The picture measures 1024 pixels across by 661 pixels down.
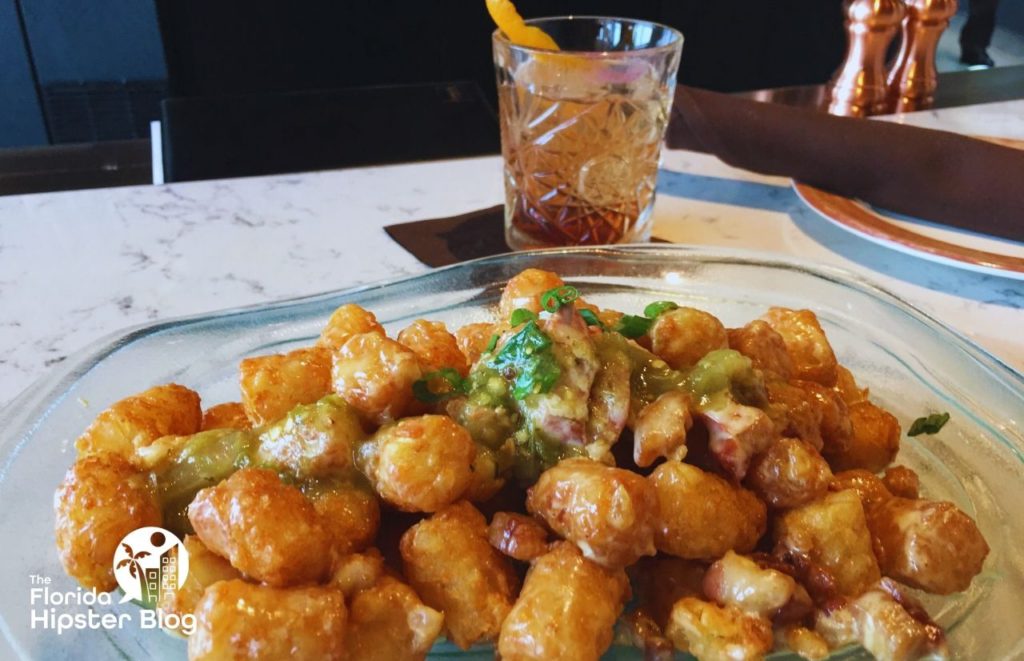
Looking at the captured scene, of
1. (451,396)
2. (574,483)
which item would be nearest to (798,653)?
(574,483)

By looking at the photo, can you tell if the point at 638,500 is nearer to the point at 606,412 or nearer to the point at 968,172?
the point at 606,412

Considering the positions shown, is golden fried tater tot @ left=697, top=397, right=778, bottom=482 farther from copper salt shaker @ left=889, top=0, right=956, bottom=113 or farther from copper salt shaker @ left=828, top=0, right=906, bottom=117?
copper salt shaker @ left=889, top=0, right=956, bottom=113

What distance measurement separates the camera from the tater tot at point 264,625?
0.56 meters

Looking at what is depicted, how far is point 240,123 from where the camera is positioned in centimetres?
193

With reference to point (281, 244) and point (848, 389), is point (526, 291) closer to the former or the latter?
point (848, 389)

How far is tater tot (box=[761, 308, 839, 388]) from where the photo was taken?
2.76 ft

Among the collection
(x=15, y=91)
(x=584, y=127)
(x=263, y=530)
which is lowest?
(x=15, y=91)

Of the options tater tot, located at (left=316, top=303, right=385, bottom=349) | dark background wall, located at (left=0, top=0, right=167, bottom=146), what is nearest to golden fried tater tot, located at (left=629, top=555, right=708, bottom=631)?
tater tot, located at (left=316, top=303, right=385, bottom=349)

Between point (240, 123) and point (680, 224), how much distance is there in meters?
1.03

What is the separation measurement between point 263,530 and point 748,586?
341 mm

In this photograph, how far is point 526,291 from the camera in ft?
2.93

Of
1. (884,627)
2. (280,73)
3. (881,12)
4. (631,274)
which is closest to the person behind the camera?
(884,627)

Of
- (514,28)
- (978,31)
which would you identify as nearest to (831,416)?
(514,28)

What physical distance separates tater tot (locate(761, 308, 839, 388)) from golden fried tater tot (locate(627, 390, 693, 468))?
0.67ft
